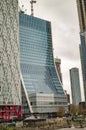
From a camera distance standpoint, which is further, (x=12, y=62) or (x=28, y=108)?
(x=28, y=108)

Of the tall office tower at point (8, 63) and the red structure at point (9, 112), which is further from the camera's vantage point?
the tall office tower at point (8, 63)

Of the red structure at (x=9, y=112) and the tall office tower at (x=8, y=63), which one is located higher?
the tall office tower at (x=8, y=63)

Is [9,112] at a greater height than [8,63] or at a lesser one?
lesser

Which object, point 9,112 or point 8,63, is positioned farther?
point 8,63

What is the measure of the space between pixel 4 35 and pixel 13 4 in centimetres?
2752

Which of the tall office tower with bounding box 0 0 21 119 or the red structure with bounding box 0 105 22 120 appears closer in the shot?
the red structure with bounding box 0 105 22 120

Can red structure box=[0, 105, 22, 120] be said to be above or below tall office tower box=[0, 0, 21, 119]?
below

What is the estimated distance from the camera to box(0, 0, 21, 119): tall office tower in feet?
482

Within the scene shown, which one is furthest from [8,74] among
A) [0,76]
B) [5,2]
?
[5,2]

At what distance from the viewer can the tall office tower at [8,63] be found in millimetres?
146875

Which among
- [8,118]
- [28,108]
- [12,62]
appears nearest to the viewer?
[8,118]

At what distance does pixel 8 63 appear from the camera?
15262 cm

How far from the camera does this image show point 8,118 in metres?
146

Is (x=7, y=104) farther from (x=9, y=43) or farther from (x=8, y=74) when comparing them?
(x=9, y=43)
